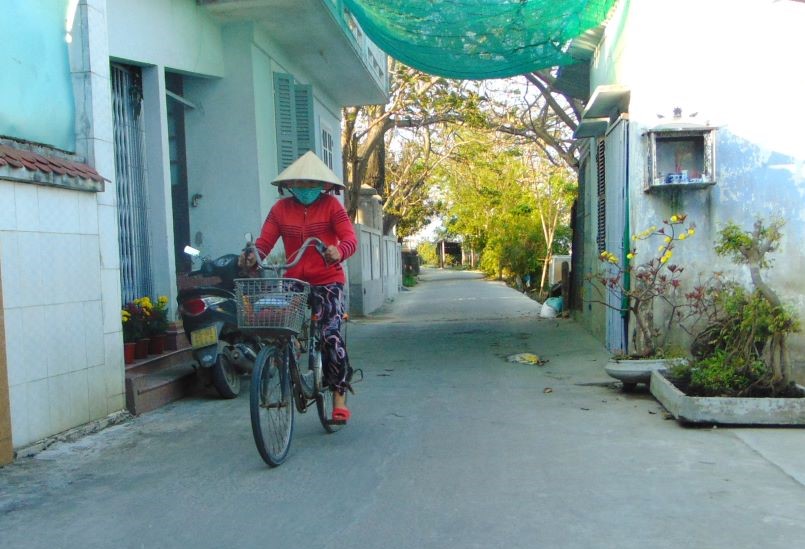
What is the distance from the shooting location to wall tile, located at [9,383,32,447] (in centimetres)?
443

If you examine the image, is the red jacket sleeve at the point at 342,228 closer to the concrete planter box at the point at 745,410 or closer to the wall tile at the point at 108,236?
the wall tile at the point at 108,236

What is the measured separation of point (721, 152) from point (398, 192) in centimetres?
2050

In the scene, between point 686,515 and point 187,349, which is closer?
point 686,515

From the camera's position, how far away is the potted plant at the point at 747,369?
5078mm

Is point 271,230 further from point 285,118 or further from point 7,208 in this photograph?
point 285,118

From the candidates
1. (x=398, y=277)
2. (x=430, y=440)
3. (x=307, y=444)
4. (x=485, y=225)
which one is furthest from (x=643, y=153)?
(x=485, y=225)

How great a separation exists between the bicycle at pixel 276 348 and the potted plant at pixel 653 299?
317 cm

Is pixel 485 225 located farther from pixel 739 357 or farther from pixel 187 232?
pixel 739 357

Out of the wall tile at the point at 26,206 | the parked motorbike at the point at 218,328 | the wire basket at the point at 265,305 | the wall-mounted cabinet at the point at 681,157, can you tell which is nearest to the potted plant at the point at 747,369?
the wall-mounted cabinet at the point at 681,157

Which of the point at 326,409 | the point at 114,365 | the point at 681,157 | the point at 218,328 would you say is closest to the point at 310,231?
the point at 326,409

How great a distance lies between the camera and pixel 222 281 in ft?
20.9

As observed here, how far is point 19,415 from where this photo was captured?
14.7ft

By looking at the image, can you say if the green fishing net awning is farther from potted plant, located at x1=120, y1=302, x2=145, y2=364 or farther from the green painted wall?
potted plant, located at x1=120, y1=302, x2=145, y2=364

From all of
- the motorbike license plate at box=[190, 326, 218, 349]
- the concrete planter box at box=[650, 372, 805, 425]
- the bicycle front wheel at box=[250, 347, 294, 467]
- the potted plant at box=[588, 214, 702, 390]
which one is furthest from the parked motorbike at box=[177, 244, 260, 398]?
the concrete planter box at box=[650, 372, 805, 425]
